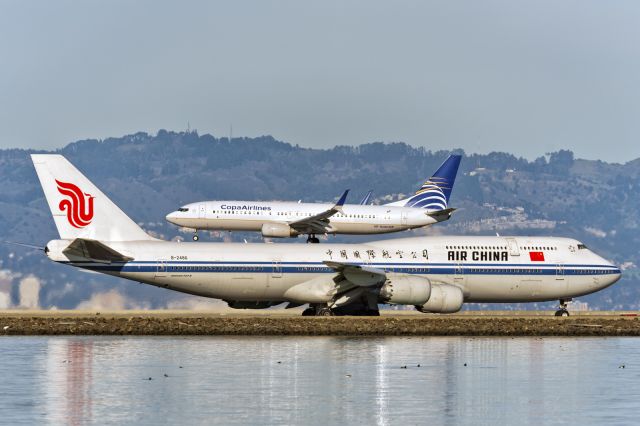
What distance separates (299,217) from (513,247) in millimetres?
27408

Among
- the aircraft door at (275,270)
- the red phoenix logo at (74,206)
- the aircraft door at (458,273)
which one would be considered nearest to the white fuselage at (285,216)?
the red phoenix logo at (74,206)

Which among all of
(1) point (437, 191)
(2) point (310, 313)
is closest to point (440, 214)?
(1) point (437, 191)

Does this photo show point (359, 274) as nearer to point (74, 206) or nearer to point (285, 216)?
point (74, 206)

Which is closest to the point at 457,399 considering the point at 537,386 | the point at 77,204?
the point at 537,386

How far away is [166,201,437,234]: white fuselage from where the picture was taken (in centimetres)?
8794

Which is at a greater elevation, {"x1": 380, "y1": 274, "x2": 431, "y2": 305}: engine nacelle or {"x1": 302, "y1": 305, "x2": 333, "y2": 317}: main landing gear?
{"x1": 380, "y1": 274, "x2": 431, "y2": 305}: engine nacelle

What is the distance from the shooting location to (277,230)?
88.3 metres

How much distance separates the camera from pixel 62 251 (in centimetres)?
5944

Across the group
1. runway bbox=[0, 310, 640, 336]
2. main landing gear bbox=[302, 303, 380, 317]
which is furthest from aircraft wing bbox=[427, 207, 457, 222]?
runway bbox=[0, 310, 640, 336]

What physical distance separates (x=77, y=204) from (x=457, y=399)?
33865 mm

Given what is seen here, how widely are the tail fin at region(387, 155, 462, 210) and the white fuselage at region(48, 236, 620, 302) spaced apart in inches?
1271

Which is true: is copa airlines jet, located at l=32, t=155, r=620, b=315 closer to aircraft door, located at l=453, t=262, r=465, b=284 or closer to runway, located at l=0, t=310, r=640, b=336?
aircraft door, located at l=453, t=262, r=465, b=284

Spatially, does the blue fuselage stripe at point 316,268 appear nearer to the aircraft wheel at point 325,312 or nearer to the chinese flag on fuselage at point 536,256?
the chinese flag on fuselage at point 536,256

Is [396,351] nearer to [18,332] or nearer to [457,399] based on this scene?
[457,399]
